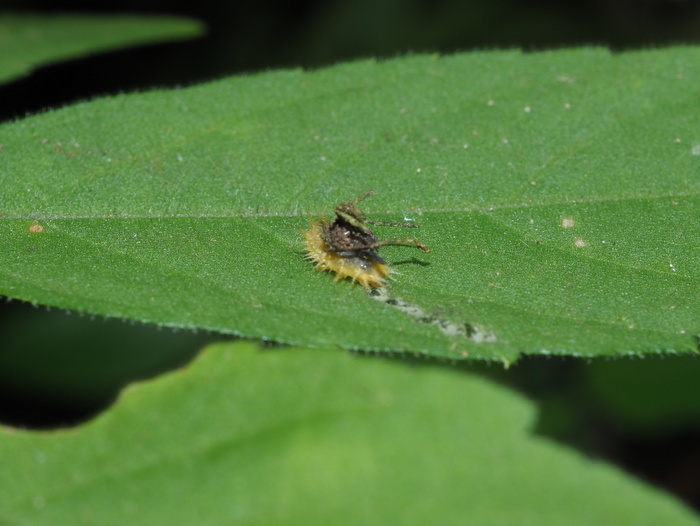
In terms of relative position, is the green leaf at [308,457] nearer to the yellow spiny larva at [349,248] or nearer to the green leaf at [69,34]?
the yellow spiny larva at [349,248]

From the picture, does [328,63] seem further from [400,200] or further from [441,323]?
[441,323]

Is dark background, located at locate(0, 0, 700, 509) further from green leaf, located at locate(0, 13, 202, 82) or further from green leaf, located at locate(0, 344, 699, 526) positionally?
green leaf, located at locate(0, 344, 699, 526)

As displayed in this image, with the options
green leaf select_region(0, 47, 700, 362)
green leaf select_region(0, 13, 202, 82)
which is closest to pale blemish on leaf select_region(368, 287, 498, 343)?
green leaf select_region(0, 47, 700, 362)

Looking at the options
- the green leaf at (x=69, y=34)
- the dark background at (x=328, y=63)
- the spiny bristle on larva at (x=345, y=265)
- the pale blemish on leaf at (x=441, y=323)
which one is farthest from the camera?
the dark background at (x=328, y=63)

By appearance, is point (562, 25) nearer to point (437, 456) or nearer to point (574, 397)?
point (574, 397)

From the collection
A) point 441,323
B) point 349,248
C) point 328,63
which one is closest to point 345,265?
point 349,248

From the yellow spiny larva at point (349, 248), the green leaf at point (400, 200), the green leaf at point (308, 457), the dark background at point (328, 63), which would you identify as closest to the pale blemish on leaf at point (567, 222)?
the green leaf at point (400, 200)

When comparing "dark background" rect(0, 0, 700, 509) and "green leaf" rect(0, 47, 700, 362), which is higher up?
"green leaf" rect(0, 47, 700, 362)
